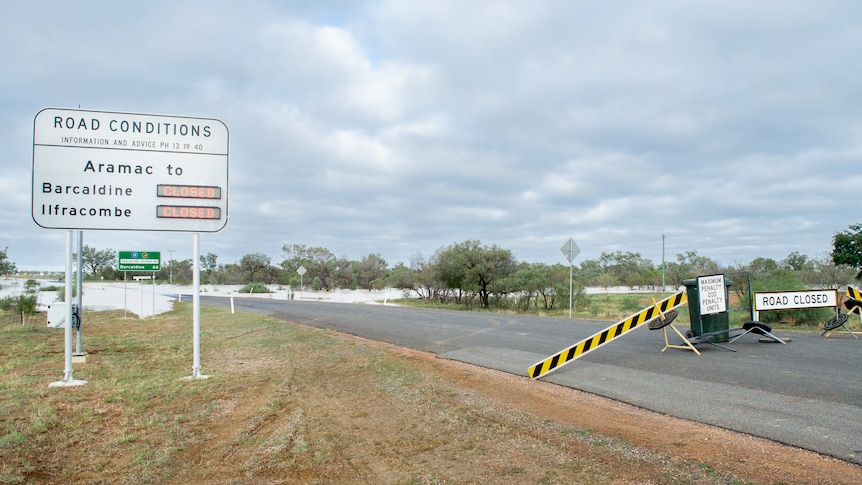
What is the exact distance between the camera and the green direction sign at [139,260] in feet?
78.0

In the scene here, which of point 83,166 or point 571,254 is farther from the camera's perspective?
point 571,254

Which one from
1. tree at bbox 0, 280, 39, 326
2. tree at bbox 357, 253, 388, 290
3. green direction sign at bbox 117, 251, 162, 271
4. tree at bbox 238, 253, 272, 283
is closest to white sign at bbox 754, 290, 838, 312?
green direction sign at bbox 117, 251, 162, 271

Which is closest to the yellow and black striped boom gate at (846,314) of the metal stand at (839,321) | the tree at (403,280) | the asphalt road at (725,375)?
the metal stand at (839,321)

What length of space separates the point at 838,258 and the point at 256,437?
127 feet

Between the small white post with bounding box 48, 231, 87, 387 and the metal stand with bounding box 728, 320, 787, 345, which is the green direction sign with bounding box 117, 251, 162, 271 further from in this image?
the metal stand with bounding box 728, 320, 787, 345

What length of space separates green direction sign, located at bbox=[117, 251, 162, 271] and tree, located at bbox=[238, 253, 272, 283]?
216 ft

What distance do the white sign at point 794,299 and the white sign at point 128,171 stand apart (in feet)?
42.2

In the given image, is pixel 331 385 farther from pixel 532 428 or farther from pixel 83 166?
pixel 83 166

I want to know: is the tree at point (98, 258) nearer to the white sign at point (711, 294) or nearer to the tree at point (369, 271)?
the tree at point (369, 271)

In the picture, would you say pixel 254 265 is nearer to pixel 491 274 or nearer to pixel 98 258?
pixel 98 258

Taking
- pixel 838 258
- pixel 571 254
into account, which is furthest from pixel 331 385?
pixel 838 258

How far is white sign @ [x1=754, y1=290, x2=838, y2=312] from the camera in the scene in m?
12.4

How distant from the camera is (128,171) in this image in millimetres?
8836

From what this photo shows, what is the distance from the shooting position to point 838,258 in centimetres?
3256
